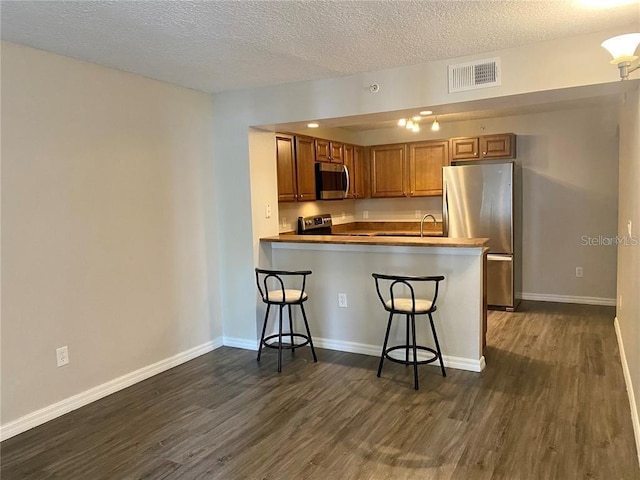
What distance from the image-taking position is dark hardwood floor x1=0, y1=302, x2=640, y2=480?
2.38 m

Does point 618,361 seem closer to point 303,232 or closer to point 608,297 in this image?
point 608,297

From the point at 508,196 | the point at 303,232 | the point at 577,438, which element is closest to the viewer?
the point at 577,438

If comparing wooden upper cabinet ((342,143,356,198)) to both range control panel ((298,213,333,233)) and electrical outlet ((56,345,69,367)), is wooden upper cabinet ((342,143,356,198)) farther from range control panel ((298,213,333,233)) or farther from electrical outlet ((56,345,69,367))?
electrical outlet ((56,345,69,367))

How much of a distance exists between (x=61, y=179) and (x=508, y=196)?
4.40 meters

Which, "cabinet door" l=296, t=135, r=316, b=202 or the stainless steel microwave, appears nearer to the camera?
"cabinet door" l=296, t=135, r=316, b=202

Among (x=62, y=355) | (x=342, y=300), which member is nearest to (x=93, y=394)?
(x=62, y=355)

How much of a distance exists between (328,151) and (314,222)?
0.90 meters

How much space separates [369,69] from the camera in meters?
3.44

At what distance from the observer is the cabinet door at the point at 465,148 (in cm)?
577

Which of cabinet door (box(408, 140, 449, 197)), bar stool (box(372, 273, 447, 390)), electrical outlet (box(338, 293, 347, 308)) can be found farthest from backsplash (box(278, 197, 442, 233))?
bar stool (box(372, 273, 447, 390))

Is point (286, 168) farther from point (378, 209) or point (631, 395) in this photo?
point (631, 395)

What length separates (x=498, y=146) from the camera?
18.5ft

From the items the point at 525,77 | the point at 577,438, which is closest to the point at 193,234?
the point at 525,77

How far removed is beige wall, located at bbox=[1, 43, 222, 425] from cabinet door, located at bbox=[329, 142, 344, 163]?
1.96 meters
